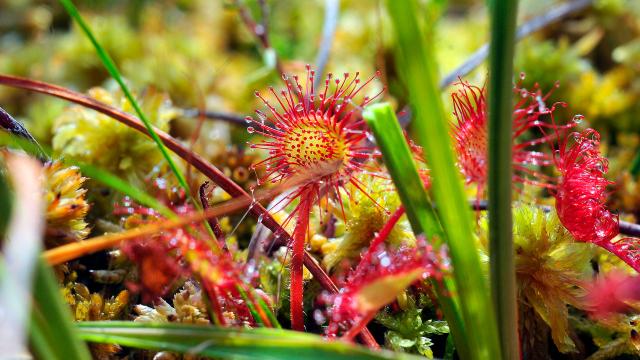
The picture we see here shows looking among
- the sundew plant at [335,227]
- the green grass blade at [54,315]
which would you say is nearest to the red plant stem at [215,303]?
the sundew plant at [335,227]

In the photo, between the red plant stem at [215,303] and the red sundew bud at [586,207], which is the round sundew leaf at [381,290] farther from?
the red sundew bud at [586,207]

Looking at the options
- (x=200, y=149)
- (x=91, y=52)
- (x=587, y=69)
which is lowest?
(x=200, y=149)

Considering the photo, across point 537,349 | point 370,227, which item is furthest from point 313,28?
point 537,349

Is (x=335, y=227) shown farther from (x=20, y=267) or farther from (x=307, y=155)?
(x=20, y=267)

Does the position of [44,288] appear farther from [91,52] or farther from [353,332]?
[91,52]

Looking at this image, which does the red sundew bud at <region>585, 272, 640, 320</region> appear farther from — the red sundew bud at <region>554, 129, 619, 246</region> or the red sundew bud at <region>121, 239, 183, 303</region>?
the red sundew bud at <region>121, 239, 183, 303</region>

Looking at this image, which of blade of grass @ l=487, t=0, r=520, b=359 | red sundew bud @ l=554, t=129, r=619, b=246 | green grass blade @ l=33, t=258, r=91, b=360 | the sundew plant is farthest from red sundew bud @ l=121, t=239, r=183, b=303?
red sundew bud @ l=554, t=129, r=619, b=246
